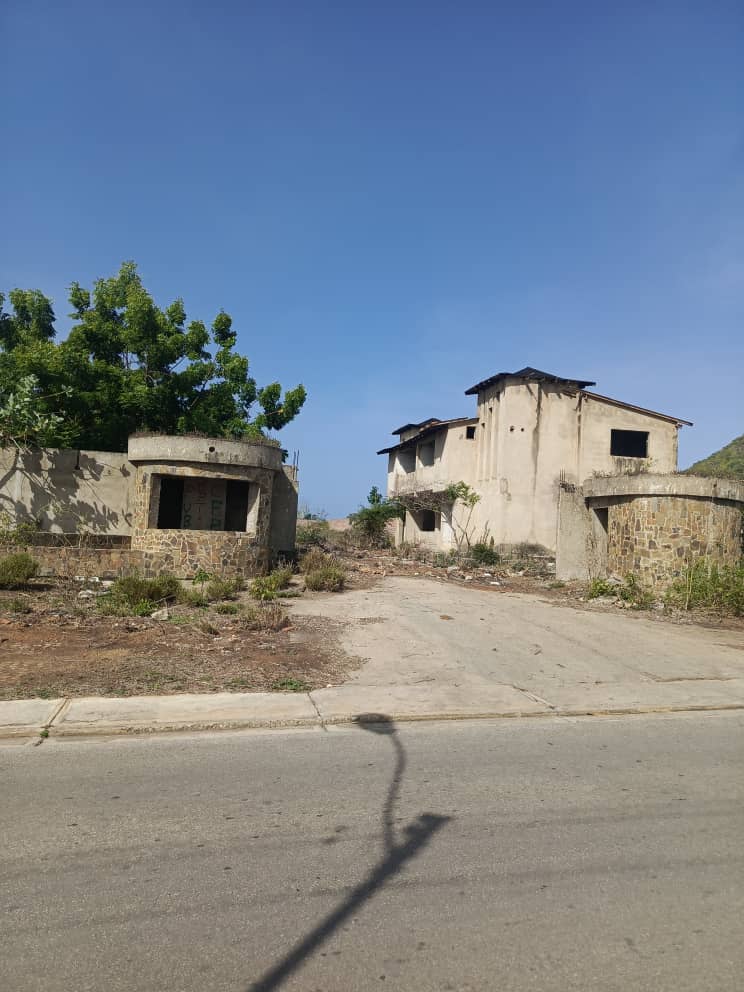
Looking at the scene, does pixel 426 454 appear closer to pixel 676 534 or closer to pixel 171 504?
pixel 171 504

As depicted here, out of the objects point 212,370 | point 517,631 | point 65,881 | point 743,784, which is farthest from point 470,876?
point 212,370

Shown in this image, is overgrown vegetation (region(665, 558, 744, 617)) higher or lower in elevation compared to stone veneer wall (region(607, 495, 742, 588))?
lower

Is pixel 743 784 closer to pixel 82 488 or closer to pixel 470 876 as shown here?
pixel 470 876

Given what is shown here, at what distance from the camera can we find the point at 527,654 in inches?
416

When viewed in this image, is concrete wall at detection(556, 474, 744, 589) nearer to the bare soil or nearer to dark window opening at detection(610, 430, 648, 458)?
dark window opening at detection(610, 430, 648, 458)

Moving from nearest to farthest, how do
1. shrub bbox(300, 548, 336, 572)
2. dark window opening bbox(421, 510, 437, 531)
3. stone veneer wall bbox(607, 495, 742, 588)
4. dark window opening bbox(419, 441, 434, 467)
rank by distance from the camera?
stone veneer wall bbox(607, 495, 742, 588) → shrub bbox(300, 548, 336, 572) → dark window opening bbox(419, 441, 434, 467) → dark window opening bbox(421, 510, 437, 531)

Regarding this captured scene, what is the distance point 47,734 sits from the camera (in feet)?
19.9

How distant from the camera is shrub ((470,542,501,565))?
24.8m

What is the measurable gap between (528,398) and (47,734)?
22.2 meters

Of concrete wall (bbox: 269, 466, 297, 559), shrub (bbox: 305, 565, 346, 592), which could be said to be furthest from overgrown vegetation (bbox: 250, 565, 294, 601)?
concrete wall (bbox: 269, 466, 297, 559)

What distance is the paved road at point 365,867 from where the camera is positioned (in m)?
2.99

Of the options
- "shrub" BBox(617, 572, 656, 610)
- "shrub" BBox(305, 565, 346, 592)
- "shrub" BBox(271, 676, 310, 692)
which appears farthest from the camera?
"shrub" BBox(617, 572, 656, 610)

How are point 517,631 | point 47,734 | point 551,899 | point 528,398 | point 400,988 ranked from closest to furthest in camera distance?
point 400,988, point 551,899, point 47,734, point 517,631, point 528,398

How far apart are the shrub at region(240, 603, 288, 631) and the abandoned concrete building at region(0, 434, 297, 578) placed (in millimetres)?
3819
